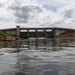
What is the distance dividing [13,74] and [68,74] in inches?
150

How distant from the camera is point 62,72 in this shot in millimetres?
16766

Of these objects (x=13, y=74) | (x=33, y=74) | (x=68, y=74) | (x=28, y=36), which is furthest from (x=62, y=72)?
(x=28, y=36)

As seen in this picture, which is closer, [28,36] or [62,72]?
[62,72]

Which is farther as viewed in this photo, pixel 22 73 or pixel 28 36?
pixel 28 36

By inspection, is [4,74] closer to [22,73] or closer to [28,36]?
[22,73]

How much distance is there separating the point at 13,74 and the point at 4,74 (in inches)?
25.9

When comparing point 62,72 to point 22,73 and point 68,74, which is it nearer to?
point 68,74

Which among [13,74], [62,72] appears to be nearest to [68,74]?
[62,72]

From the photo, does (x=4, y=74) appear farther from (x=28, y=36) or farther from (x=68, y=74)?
(x=28, y=36)

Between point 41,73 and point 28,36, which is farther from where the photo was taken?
point 28,36

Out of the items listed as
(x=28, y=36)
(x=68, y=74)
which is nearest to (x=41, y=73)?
(x=68, y=74)

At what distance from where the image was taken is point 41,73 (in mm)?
16406

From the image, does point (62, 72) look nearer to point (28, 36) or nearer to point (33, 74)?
point (33, 74)

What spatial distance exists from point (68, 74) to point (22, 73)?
3.27 metres
